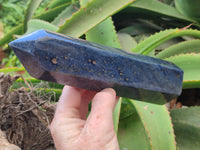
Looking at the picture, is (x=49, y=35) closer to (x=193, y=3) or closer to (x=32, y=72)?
(x=32, y=72)

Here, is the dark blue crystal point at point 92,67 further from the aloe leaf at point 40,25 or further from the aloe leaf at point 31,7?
the aloe leaf at point 31,7

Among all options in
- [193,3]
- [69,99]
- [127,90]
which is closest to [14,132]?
[69,99]

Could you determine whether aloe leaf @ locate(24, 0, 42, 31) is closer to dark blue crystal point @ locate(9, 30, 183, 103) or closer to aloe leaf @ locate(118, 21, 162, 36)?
aloe leaf @ locate(118, 21, 162, 36)

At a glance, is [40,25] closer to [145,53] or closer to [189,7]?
[145,53]

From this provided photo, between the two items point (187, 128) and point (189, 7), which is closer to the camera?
point (187, 128)

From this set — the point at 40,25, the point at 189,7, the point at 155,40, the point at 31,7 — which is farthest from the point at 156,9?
the point at 31,7

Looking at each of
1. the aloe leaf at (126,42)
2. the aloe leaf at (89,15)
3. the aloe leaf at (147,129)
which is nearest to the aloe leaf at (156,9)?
the aloe leaf at (126,42)
